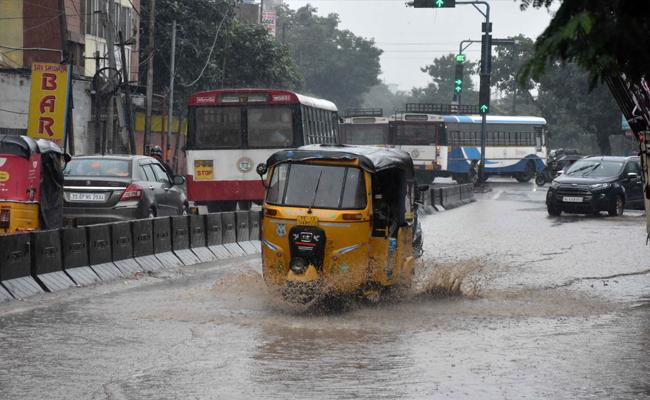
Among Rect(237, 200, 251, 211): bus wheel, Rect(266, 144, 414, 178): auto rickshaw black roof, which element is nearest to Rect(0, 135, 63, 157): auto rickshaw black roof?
Rect(266, 144, 414, 178): auto rickshaw black roof

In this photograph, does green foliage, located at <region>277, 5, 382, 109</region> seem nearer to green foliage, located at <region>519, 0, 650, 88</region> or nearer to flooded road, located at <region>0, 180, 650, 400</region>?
flooded road, located at <region>0, 180, 650, 400</region>

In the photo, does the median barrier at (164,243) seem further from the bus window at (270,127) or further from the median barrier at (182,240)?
the bus window at (270,127)

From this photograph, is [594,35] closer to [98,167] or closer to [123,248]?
[123,248]

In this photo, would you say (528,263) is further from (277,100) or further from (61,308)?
(61,308)

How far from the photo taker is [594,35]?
6070mm

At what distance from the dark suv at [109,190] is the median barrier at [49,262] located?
4451 mm

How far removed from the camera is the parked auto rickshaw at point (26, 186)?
1658cm

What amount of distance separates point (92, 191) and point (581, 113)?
6157 cm

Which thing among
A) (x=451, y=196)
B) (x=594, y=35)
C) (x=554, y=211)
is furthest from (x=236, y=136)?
(x=594, y=35)

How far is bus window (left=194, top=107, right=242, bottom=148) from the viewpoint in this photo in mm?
26797

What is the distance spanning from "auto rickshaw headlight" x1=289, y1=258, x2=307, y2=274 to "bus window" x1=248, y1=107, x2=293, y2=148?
534 inches

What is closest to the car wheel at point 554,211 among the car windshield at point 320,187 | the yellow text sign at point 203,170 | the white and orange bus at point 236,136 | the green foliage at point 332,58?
the white and orange bus at point 236,136

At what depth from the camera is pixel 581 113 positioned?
7762 centimetres

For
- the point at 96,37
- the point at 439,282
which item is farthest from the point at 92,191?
the point at 96,37
